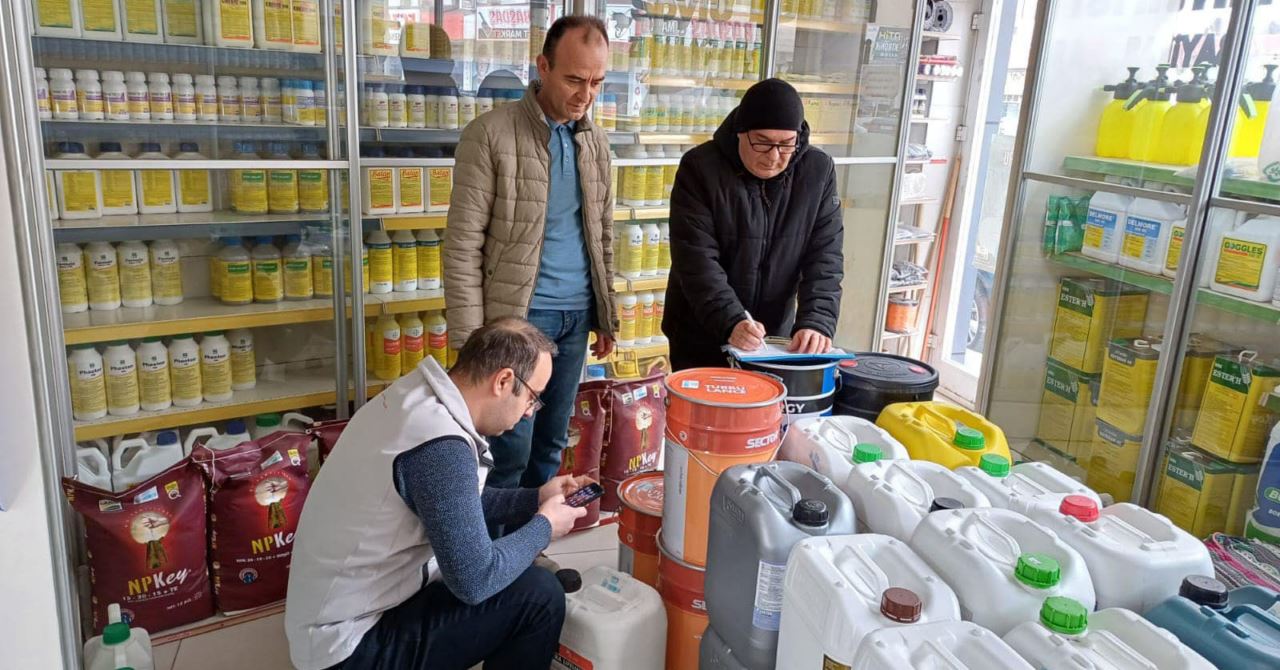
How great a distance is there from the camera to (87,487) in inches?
96.1

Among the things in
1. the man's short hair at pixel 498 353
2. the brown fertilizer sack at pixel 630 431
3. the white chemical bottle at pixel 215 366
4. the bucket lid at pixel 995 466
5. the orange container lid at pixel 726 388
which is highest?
the man's short hair at pixel 498 353

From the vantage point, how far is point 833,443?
2031 mm

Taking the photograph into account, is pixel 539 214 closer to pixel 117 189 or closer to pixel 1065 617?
pixel 117 189

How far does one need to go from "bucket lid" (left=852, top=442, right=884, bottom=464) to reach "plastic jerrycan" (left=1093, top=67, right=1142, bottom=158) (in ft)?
6.49

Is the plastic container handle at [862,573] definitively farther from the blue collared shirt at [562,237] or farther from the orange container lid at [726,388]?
the blue collared shirt at [562,237]

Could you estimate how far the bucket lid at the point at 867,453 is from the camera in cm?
188

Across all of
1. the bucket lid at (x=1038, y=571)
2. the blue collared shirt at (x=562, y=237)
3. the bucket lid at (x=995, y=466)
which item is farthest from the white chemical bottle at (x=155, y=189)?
the bucket lid at (x=1038, y=571)

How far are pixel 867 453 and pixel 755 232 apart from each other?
36.7 inches

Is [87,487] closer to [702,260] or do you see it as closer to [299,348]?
[299,348]

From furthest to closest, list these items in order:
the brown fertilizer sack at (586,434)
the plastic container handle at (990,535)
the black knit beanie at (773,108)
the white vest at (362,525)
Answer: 1. the brown fertilizer sack at (586,434)
2. the black knit beanie at (773,108)
3. the white vest at (362,525)
4. the plastic container handle at (990,535)

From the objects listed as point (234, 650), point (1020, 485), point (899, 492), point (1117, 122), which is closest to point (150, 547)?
point (234, 650)

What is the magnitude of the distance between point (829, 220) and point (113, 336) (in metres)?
2.26

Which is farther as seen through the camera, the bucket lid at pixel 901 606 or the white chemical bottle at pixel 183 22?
the white chemical bottle at pixel 183 22

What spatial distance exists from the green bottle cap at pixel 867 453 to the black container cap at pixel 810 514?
27 centimetres
